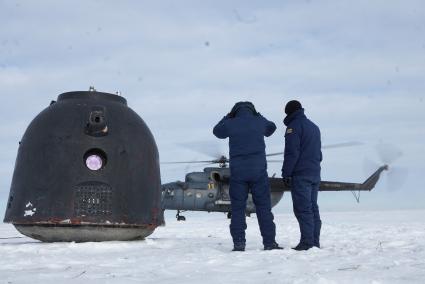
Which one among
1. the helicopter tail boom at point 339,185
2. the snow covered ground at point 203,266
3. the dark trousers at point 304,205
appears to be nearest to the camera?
the snow covered ground at point 203,266

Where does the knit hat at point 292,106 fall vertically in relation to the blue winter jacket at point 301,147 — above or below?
above

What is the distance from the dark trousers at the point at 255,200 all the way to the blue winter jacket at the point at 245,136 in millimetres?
96

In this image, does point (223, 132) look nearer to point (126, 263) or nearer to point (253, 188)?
point (253, 188)

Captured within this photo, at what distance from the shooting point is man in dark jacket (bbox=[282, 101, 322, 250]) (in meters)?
5.73

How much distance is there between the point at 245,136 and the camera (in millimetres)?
5805

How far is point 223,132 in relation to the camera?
A: 234 inches

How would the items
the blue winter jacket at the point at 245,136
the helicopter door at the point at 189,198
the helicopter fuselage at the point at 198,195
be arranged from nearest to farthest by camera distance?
1. the blue winter jacket at the point at 245,136
2. the helicopter fuselage at the point at 198,195
3. the helicopter door at the point at 189,198

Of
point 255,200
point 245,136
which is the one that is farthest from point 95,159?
point 255,200

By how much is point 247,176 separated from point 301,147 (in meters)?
0.71

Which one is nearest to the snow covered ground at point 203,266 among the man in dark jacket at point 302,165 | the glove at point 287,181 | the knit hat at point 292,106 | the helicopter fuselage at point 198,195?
the man in dark jacket at point 302,165

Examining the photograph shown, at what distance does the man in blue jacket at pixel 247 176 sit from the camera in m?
5.73

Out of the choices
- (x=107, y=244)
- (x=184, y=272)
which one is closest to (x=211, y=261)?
(x=184, y=272)

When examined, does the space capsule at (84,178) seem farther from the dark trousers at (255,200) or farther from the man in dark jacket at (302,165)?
the man in dark jacket at (302,165)

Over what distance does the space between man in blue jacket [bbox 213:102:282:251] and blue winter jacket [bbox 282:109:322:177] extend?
270 mm
